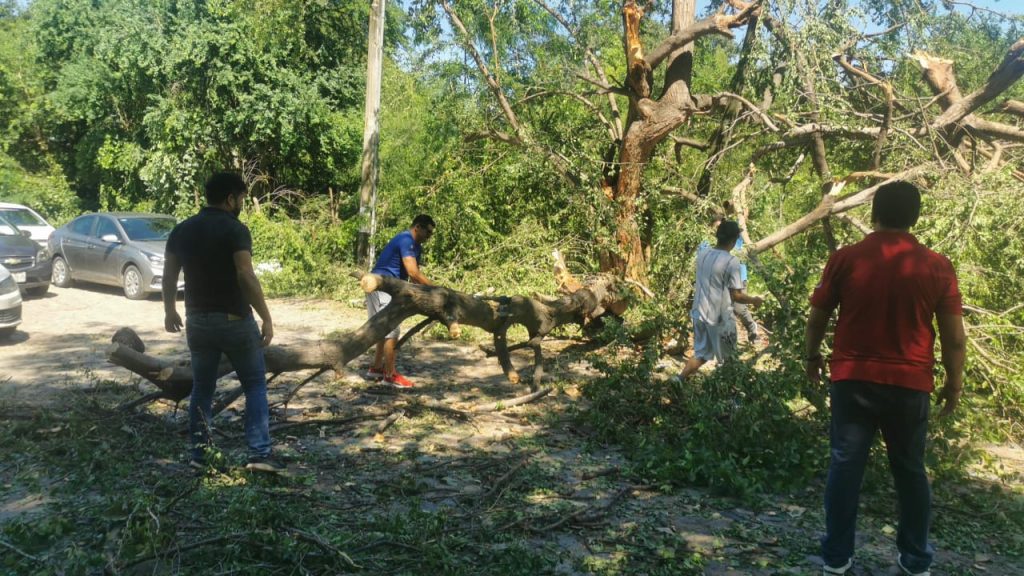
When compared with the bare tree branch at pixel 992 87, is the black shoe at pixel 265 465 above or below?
below

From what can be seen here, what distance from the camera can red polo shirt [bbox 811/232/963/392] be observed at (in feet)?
12.3

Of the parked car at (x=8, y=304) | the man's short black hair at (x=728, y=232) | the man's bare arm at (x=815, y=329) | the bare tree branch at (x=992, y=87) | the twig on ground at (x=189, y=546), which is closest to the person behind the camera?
the twig on ground at (x=189, y=546)

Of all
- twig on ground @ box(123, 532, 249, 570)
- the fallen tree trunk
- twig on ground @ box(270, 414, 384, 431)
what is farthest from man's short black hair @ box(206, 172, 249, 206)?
twig on ground @ box(123, 532, 249, 570)

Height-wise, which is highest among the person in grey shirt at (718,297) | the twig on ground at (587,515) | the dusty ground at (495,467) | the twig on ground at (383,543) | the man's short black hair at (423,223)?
the man's short black hair at (423,223)

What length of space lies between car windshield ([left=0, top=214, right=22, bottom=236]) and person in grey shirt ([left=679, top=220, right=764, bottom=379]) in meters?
11.3

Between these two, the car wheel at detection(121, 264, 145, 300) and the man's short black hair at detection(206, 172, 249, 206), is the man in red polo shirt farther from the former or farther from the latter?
the car wheel at detection(121, 264, 145, 300)

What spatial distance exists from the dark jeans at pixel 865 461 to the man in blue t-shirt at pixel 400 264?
14.1 ft

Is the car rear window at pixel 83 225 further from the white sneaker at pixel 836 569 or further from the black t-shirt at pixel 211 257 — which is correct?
the white sneaker at pixel 836 569

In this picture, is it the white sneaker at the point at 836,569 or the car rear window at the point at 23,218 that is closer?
the white sneaker at the point at 836,569

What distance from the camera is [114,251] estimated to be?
563 inches

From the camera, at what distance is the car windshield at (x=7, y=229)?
42.7 feet

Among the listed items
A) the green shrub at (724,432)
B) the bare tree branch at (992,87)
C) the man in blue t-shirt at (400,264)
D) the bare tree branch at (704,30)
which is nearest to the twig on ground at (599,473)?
the green shrub at (724,432)

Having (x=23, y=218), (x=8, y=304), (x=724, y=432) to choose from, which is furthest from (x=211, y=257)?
(x=23, y=218)

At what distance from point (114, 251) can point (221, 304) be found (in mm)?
10731
